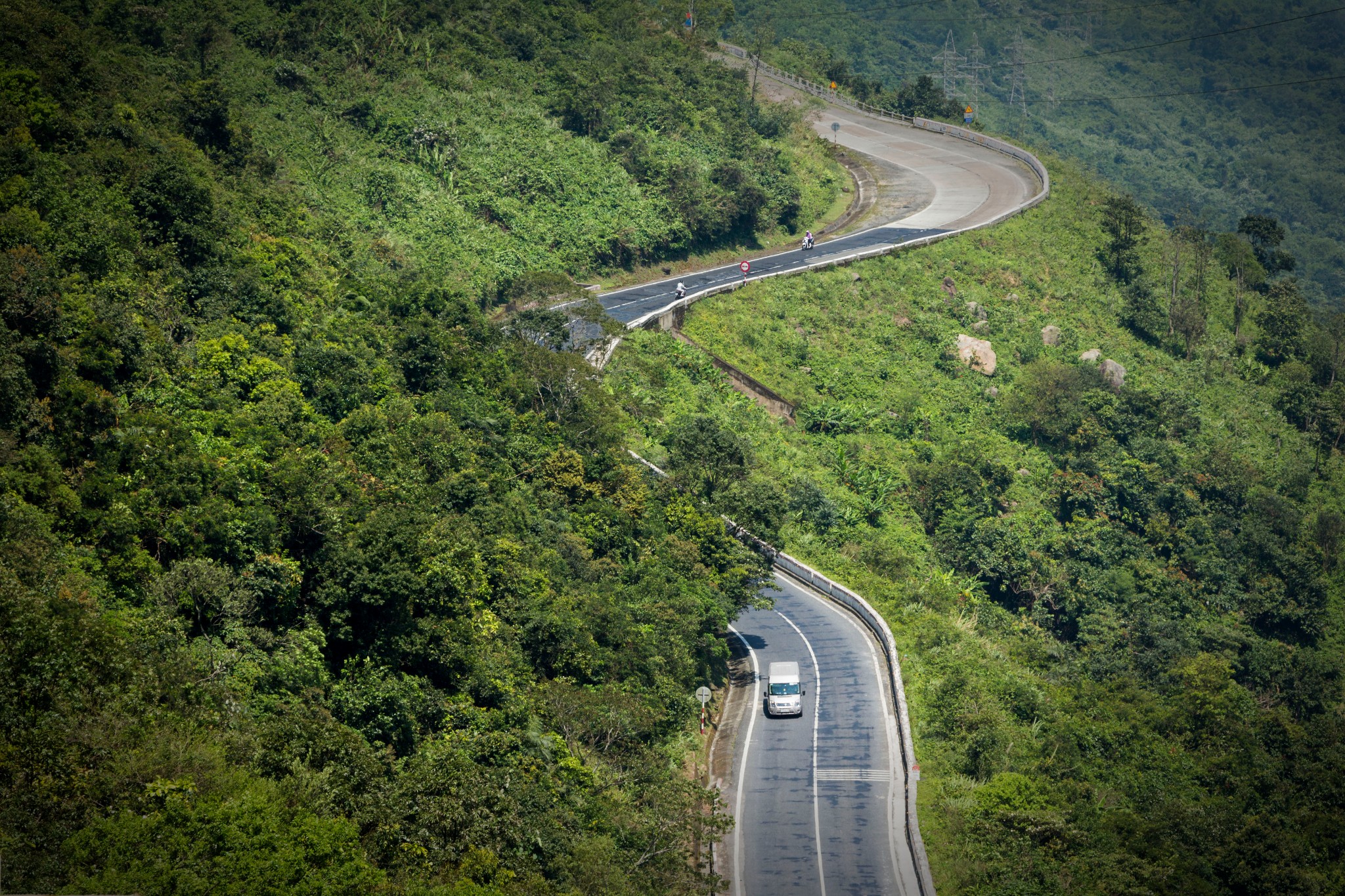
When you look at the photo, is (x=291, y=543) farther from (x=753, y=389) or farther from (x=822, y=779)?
(x=753, y=389)

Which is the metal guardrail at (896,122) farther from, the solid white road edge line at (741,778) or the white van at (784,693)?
the white van at (784,693)

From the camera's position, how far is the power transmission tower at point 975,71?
182 m

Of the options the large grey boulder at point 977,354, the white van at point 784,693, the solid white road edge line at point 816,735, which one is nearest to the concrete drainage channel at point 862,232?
the large grey boulder at point 977,354

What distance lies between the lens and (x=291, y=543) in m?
31.4

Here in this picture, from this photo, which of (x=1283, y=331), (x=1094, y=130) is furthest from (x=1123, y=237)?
(x=1094, y=130)

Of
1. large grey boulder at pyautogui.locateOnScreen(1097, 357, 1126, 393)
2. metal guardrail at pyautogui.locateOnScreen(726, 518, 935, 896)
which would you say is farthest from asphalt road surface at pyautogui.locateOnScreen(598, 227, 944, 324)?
metal guardrail at pyautogui.locateOnScreen(726, 518, 935, 896)

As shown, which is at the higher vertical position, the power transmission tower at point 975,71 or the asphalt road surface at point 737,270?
the power transmission tower at point 975,71

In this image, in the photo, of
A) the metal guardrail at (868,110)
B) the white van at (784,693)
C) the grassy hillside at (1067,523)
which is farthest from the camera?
the metal guardrail at (868,110)

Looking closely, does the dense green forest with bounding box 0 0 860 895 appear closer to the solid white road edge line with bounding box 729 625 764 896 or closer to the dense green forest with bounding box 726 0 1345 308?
the solid white road edge line with bounding box 729 625 764 896

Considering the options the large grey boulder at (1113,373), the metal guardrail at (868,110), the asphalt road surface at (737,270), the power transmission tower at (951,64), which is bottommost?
the large grey boulder at (1113,373)

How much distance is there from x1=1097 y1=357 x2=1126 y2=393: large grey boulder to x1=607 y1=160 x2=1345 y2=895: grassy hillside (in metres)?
0.87

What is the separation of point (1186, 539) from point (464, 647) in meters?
49.8

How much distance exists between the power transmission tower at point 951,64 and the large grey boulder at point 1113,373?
80.6 meters

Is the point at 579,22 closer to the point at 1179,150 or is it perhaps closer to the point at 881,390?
the point at 881,390
